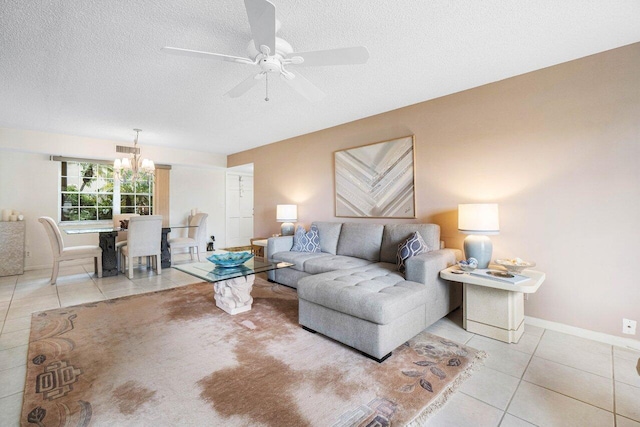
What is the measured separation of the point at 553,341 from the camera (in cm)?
232

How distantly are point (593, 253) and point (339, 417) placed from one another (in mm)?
2478

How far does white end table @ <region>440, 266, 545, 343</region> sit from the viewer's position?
7.45ft

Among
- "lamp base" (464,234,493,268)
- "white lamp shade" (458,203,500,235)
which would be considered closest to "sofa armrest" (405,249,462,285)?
"lamp base" (464,234,493,268)

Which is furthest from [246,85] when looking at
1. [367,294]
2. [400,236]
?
[400,236]

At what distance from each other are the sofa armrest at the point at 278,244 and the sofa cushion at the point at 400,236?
1435 mm

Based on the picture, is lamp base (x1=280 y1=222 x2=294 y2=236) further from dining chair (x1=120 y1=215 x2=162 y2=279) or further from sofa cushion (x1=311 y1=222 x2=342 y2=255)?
dining chair (x1=120 y1=215 x2=162 y2=279)

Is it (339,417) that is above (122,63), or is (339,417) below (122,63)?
below

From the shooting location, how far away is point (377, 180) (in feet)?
12.6

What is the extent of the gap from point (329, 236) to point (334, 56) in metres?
2.60

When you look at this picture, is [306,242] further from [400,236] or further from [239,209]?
[239,209]

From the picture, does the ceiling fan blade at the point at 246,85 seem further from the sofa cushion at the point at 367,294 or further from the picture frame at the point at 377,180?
the picture frame at the point at 377,180

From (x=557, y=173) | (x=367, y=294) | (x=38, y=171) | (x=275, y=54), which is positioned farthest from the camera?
(x=38, y=171)

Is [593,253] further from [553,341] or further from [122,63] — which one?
[122,63]

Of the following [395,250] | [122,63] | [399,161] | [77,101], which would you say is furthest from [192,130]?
[395,250]
